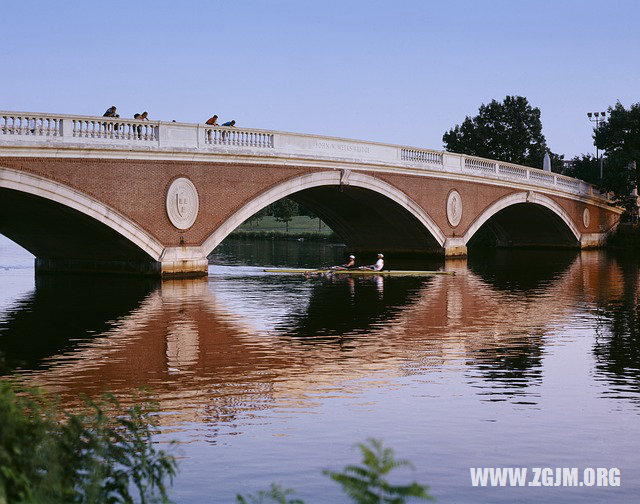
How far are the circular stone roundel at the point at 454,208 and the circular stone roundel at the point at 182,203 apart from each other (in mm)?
19175

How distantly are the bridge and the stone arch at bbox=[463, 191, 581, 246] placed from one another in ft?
3.31

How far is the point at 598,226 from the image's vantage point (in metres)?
64.4

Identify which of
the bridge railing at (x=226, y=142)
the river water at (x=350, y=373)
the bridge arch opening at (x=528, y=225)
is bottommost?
the river water at (x=350, y=373)

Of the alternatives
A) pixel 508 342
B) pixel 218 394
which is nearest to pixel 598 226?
pixel 508 342

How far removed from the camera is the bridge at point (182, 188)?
2745 centimetres

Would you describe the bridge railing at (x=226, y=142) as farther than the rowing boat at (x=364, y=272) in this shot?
No

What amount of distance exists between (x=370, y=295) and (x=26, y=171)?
1124 cm

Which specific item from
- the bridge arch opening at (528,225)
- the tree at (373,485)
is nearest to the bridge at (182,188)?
the bridge arch opening at (528,225)

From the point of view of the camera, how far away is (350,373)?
1401 cm

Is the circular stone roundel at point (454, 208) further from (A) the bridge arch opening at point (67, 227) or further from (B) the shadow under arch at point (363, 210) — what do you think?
(A) the bridge arch opening at point (67, 227)

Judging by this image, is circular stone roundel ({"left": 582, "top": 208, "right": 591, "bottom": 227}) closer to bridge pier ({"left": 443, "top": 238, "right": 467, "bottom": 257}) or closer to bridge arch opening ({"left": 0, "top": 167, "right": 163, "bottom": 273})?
bridge pier ({"left": 443, "top": 238, "right": 467, "bottom": 257})

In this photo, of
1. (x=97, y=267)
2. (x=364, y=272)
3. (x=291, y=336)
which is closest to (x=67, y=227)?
(x=97, y=267)

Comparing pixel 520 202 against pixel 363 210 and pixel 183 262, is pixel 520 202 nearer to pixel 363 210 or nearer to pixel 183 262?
pixel 363 210

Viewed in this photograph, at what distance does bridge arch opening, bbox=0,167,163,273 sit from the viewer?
2694 centimetres
